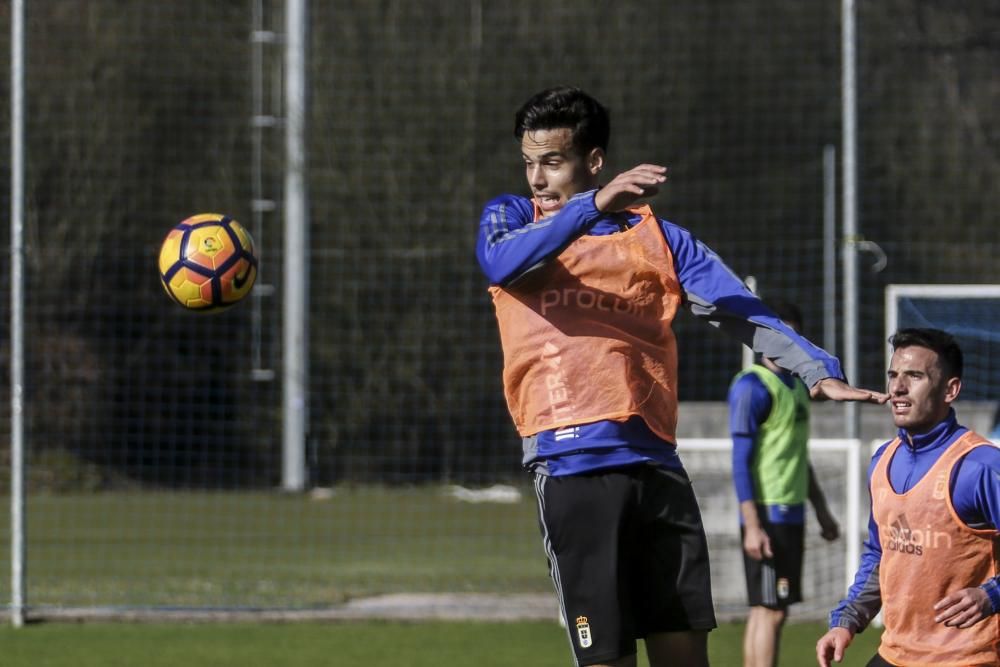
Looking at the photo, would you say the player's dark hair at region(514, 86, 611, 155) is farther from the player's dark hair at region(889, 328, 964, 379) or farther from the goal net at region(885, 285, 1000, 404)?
the goal net at region(885, 285, 1000, 404)

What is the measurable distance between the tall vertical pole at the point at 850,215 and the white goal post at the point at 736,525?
0.78 feet

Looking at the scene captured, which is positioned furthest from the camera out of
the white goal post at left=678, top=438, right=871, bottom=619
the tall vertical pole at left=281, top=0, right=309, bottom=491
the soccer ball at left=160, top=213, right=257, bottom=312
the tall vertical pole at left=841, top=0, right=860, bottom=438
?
the tall vertical pole at left=281, top=0, right=309, bottom=491

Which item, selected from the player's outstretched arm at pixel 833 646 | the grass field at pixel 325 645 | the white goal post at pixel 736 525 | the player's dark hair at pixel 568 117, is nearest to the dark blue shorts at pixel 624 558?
the player's outstretched arm at pixel 833 646

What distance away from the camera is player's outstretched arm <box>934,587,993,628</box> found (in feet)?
13.1

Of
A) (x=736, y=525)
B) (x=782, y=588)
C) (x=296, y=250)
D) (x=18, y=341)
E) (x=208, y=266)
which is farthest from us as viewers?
(x=296, y=250)

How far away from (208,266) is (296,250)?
8.73 metres

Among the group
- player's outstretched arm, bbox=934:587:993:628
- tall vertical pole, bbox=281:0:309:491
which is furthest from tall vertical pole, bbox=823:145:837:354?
player's outstretched arm, bbox=934:587:993:628

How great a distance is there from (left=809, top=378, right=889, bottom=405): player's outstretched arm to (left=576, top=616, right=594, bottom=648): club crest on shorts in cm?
77

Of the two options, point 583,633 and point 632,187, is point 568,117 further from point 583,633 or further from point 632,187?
point 583,633

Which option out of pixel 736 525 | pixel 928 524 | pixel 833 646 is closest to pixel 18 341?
pixel 736 525

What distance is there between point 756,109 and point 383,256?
434cm

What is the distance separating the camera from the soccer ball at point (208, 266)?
5.64 m

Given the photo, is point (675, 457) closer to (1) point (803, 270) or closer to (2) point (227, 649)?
(2) point (227, 649)

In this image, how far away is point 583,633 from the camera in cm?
373
